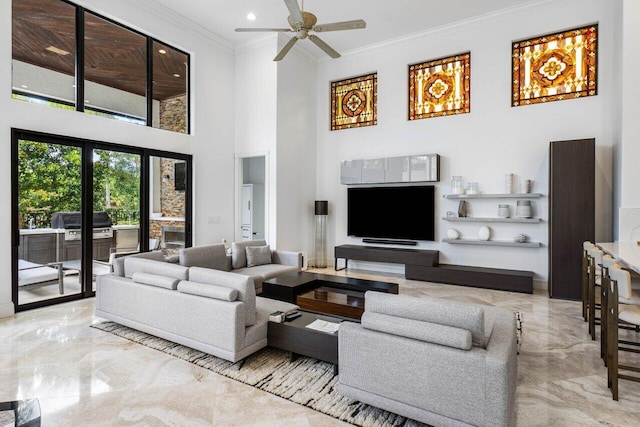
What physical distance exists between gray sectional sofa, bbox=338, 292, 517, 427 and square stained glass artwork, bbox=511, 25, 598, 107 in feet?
16.1

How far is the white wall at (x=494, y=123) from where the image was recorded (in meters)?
5.16

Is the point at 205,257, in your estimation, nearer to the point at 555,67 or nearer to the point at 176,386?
the point at 176,386

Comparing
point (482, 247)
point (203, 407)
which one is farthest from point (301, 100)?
point (203, 407)

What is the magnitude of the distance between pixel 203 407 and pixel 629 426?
2.68 m

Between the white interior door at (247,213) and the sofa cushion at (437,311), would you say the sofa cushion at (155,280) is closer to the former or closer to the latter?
the sofa cushion at (437,311)

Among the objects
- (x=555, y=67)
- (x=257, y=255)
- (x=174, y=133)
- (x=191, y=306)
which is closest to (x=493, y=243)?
(x=555, y=67)

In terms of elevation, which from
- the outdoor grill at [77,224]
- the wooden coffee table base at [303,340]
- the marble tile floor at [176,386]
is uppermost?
the outdoor grill at [77,224]

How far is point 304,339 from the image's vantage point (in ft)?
8.98

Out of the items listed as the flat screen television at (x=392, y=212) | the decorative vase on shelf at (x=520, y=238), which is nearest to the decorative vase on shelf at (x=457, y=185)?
the flat screen television at (x=392, y=212)

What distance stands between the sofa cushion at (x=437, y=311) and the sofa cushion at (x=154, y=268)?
191 cm

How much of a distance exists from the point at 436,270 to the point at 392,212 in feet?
4.68

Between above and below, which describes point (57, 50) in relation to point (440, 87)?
below

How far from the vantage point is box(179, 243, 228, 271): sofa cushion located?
452 cm

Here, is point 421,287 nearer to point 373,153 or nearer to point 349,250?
point 349,250
